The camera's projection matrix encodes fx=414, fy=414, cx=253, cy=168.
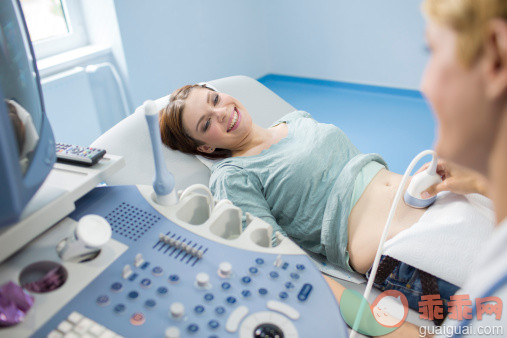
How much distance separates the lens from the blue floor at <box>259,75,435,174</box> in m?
2.74

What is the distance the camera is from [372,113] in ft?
10.5

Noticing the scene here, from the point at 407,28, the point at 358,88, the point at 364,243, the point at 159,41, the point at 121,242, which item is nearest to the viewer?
the point at 121,242

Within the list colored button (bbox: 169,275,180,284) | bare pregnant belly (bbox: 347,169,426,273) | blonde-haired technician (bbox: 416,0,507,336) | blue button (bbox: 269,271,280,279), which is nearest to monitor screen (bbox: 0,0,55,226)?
colored button (bbox: 169,275,180,284)

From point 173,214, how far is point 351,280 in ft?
2.18

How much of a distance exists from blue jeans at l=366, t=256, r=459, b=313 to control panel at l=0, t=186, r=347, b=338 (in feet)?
1.53

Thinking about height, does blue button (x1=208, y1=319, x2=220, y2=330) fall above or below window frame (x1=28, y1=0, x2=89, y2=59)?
below

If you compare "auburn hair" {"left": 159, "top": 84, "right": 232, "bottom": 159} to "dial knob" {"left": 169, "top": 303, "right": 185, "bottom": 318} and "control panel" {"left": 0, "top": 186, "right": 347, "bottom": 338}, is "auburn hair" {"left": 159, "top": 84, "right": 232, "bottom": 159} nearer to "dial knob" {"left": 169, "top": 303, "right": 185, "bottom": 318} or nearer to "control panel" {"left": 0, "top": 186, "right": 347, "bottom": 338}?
"control panel" {"left": 0, "top": 186, "right": 347, "bottom": 338}

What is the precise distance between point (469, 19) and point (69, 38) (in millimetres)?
→ 2522

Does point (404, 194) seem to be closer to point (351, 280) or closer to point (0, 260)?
point (351, 280)

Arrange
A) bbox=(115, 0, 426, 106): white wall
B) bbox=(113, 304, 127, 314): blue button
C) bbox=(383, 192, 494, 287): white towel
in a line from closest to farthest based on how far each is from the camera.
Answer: bbox=(113, 304, 127, 314): blue button → bbox=(383, 192, 494, 287): white towel → bbox=(115, 0, 426, 106): white wall

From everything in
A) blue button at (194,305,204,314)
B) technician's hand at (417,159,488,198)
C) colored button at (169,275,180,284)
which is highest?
colored button at (169,275,180,284)

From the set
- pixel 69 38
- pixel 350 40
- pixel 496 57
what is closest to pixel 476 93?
pixel 496 57

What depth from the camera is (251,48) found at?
3.80 meters

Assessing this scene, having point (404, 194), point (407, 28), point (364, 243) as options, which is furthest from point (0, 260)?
point (407, 28)
